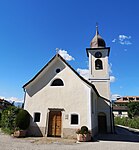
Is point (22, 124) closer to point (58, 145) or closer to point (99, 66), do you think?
point (58, 145)

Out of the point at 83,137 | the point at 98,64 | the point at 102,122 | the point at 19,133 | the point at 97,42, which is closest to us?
the point at 83,137

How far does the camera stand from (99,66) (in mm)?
22891

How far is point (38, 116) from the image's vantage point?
14930mm

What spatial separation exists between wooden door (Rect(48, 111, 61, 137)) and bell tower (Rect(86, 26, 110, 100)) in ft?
29.1

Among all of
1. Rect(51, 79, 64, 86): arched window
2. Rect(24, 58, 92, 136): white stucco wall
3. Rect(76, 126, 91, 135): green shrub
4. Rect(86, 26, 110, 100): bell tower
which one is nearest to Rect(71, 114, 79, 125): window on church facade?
Rect(24, 58, 92, 136): white stucco wall

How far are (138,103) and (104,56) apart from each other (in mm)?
36726

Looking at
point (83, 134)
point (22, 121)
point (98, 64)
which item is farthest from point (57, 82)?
point (98, 64)

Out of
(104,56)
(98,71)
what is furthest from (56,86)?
(104,56)

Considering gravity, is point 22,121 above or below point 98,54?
below

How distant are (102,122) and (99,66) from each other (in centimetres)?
811

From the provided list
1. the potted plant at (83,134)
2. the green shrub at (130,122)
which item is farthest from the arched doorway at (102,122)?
the green shrub at (130,122)

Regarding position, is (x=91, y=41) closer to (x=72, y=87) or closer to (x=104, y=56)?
(x=104, y=56)

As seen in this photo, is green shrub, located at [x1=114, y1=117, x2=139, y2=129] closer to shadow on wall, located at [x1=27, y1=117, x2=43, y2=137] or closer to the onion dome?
the onion dome

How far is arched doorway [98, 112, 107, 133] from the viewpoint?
20.4 metres
